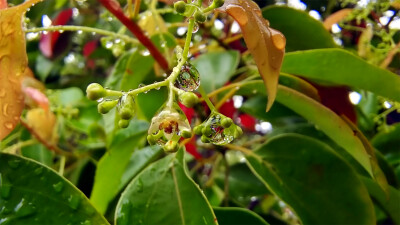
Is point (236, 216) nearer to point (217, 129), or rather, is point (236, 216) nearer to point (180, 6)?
point (217, 129)

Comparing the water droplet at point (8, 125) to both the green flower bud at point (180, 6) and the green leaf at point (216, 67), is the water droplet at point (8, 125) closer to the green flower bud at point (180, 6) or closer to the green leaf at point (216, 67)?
the green flower bud at point (180, 6)

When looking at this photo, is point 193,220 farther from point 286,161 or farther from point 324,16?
point 324,16

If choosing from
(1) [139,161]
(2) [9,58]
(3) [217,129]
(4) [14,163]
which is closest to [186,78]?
(3) [217,129]

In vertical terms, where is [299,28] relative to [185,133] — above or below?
below

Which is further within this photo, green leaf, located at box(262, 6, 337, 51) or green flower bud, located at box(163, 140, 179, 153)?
green leaf, located at box(262, 6, 337, 51)

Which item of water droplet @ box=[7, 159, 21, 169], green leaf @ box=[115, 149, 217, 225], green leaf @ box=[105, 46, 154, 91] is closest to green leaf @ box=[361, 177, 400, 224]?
green leaf @ box=[115, 149, 217, 225]

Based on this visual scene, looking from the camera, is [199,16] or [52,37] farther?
[52,37]

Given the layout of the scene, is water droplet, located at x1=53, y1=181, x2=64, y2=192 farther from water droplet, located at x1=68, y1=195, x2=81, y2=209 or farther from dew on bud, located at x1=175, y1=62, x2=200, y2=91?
dew on bud, located at x1=175, y1=62, x2=200, y2=91
